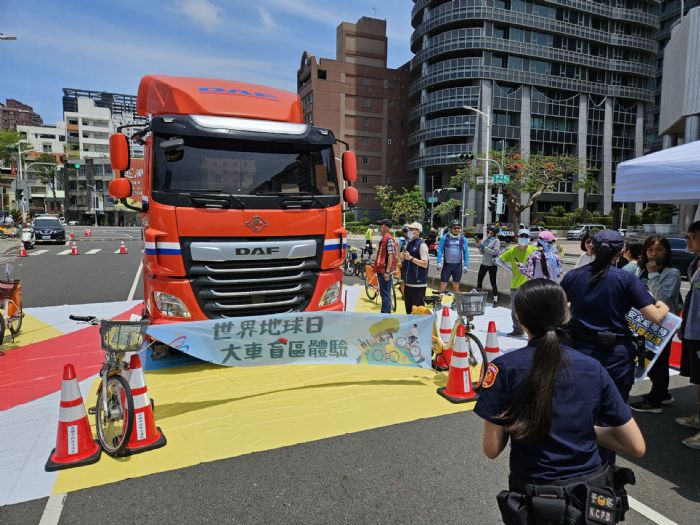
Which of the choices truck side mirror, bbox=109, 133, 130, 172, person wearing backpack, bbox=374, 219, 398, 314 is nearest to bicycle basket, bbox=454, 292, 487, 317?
person wearing backpack, bbox=374, 219, 398, 314

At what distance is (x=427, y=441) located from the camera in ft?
13.8

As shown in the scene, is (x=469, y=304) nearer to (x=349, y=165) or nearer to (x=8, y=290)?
(x=349, y=165)

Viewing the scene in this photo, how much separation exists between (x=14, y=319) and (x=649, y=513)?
28.3 feet

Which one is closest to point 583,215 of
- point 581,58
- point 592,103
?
point 592,103

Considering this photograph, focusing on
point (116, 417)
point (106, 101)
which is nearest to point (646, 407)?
point (116, 417)

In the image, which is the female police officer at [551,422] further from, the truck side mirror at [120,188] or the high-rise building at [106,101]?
the high-rise building at [106,101]

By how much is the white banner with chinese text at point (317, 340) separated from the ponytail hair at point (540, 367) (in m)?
3.74

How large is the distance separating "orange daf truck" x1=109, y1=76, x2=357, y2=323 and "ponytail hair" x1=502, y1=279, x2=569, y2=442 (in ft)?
14.0

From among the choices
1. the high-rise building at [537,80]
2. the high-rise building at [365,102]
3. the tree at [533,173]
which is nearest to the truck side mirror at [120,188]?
the tree at [533,173]

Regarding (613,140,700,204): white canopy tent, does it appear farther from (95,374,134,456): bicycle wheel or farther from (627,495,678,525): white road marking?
(95,374,134,456): bicycle wheel

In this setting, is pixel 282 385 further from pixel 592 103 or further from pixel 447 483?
pixel 592 103

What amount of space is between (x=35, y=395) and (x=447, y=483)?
4.71 m

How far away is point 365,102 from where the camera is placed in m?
74.7

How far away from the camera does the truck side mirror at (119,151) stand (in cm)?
570
